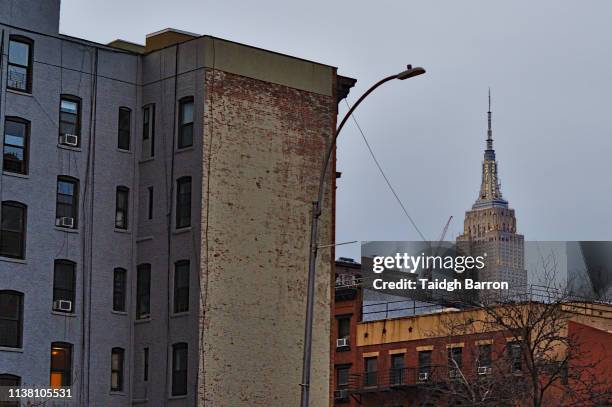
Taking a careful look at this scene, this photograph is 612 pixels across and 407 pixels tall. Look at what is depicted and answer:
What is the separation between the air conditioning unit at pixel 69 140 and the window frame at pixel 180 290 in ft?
20.8

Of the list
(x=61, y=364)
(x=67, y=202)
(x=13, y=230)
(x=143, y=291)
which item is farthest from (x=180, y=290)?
(x=13, y=230)

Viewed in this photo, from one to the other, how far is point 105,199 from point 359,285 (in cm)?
3465

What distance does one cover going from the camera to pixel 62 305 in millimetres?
54719

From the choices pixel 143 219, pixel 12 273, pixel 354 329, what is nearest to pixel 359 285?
pixel 354 329

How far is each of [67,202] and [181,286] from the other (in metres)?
5.65

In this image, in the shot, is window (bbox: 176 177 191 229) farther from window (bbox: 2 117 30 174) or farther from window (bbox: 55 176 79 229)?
window (bbox: 2 117 30 174)

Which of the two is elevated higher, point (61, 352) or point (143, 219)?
point (143, 219)

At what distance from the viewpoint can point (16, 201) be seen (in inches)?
2126

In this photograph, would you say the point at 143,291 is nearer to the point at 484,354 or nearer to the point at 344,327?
the point at 484,354

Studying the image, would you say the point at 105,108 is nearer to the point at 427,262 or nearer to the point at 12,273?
the point at 12,273

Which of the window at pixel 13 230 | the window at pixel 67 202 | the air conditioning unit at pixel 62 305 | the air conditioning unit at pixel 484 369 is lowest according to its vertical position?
the air conditioning unit at pixel 484 369

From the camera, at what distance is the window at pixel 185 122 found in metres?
56.9

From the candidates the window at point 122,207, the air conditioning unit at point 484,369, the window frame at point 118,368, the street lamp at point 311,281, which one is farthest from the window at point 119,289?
the street lamp at point 311,281

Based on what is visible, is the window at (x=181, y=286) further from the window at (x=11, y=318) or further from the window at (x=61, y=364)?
the window at (x=11, y=318)
